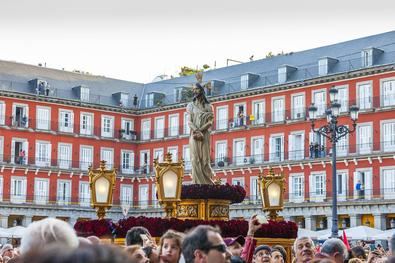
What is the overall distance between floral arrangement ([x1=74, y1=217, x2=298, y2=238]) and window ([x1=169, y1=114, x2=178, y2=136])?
5386 centimetres

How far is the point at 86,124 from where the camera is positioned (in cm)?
6894

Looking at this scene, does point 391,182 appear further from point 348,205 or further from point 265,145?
point 265,145

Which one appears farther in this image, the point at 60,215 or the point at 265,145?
the point at 60,215

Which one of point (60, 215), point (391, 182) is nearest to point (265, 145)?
point (391, 182)

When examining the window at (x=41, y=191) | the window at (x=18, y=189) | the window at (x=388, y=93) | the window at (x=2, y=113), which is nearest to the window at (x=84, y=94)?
the window at (x=2, y=113)

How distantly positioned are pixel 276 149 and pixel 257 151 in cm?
192

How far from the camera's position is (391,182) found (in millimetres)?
52531

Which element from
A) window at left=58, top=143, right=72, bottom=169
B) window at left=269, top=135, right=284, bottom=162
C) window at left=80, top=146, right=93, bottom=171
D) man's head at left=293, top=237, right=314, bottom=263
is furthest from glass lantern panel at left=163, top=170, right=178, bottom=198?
window at left=80, top=146, right=93, bottom=171

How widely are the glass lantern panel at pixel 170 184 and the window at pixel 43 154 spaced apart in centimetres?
5226

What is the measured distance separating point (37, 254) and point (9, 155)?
63227mm

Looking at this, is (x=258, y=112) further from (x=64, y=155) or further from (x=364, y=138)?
(x=64, y=155)

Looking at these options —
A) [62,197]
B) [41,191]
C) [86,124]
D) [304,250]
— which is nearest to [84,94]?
[86,124]

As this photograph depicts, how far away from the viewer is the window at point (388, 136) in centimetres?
5278

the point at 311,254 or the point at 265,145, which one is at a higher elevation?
the point at 265,145
